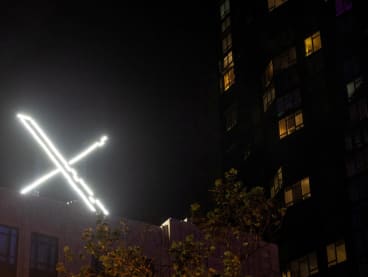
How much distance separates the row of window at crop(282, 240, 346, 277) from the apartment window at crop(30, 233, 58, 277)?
4220cm

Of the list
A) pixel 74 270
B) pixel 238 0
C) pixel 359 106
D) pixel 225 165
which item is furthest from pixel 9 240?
pixel 238 0

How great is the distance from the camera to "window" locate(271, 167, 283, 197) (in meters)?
87.6

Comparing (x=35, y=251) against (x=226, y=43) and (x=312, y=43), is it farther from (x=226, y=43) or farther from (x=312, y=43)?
(x=226, y=43)

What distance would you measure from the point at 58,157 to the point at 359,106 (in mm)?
43265

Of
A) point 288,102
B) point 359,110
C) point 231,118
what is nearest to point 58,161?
point 359,110

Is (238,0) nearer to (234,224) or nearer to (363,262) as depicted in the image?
(363,262)

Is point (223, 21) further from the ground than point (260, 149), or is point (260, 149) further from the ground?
point (223, 21)

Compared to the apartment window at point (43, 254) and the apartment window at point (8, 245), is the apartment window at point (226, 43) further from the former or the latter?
the apartment window at point (8, 245)

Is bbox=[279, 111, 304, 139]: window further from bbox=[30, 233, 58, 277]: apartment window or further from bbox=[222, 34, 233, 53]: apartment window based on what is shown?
bbox=[30, 233, 58, 277]: apartment window

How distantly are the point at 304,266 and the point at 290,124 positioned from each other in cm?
1560

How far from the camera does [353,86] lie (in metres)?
83.6

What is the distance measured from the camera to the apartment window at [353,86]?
273 feet

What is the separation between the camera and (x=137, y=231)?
147ft

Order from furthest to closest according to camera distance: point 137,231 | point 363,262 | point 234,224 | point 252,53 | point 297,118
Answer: point 252,53, point 297,118, point 363,262, point 137,231, point 234,224
